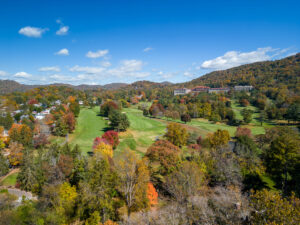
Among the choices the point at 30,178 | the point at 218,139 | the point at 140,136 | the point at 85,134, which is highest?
the point at 218,139

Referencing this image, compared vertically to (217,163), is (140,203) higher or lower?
lower

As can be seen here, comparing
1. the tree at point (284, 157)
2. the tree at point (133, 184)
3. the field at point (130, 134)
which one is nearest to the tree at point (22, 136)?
the field at point (130, 134)

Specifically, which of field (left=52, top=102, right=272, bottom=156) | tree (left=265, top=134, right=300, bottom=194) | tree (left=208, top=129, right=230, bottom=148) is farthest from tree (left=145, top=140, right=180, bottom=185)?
tree (left=265, top=134, right=300, bottom=194)

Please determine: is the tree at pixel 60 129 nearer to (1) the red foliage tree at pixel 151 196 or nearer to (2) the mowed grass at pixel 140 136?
(2) the mowed grass at pixel 140 136

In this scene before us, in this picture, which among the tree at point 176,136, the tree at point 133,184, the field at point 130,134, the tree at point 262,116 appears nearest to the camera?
the tree at point 133,184

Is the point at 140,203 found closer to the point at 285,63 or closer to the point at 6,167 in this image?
the point at 6,167

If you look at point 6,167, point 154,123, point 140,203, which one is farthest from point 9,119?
point 140,203

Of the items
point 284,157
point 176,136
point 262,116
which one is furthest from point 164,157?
point 262,116

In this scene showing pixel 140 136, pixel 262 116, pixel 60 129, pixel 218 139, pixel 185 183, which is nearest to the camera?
pixel 185 183

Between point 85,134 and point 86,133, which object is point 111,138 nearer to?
point 85,134
